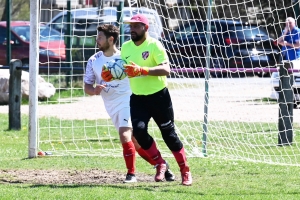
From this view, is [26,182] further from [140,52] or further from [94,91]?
[140,52]

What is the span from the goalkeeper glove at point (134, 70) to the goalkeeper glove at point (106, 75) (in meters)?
0.34

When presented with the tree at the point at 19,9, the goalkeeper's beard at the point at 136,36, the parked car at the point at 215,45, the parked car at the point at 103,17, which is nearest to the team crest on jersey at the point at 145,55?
the goalkeeper's beard at the point at 136,36

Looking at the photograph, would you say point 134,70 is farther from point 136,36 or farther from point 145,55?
point 136,36

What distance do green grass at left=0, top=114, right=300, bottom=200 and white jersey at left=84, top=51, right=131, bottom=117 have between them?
1003mm

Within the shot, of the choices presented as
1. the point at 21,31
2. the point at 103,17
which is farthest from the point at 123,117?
the point at 21,31

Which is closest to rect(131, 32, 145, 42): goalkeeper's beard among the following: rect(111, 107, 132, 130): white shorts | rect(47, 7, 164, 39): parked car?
rect(111, 107, 132, 130): white shorts

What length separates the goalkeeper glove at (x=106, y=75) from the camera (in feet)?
26.8

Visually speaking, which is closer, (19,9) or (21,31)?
(21,31)

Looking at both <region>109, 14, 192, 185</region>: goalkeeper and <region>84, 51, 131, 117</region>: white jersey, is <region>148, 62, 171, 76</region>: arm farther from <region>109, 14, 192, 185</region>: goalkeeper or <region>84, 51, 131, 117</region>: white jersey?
<region>84, 51, 131, 117</region>: white jersey

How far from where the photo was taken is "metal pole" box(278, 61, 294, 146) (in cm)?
1098

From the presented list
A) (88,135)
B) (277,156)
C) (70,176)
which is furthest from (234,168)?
(88,135)

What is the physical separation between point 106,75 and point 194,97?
7073 mm

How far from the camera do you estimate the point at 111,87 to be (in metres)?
8.83

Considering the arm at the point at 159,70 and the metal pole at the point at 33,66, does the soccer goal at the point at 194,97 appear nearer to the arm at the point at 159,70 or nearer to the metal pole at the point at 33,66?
the metal pole at the point at 33,66
